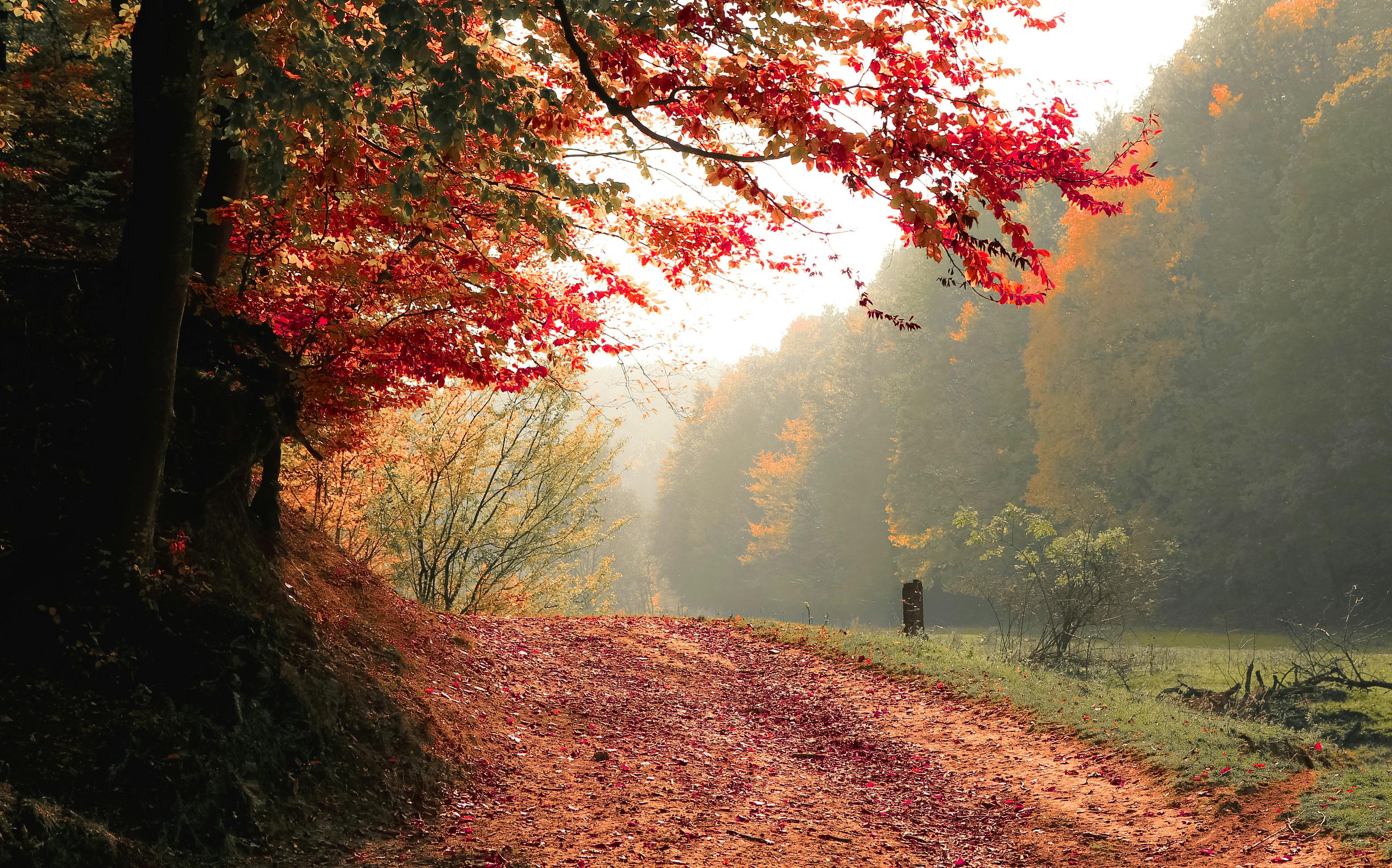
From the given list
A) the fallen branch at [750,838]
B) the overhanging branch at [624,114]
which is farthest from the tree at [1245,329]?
the overhanging branch at [624,114]

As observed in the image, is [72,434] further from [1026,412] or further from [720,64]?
[1026,412]

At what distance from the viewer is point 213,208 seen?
5715 millimetres

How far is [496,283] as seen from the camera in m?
6.18

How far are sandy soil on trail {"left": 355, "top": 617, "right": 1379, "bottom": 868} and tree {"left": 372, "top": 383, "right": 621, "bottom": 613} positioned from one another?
3.30m

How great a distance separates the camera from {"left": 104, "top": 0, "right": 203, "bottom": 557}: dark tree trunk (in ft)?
15.2

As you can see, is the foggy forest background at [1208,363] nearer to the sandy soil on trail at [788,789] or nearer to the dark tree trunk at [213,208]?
the sandy soil on trail at [788,789]

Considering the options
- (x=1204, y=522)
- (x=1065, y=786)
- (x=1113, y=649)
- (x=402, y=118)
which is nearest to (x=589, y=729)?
(x=1065, y=786)

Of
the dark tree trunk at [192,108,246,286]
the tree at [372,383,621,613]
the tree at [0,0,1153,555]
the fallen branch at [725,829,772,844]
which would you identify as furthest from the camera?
the tree at [372,383,621,613]

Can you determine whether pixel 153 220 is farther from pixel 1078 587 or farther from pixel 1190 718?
pixel 1078 587

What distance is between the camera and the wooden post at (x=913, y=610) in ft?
44.9

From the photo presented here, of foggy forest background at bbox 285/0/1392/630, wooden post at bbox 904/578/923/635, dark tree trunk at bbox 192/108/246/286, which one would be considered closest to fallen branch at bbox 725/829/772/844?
dark tree trunk at bbox 192/108/246/286

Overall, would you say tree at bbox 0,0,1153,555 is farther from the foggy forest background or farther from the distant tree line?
the distant tree line

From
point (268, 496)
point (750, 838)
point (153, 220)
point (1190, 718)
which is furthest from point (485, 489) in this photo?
point (1190, 718)

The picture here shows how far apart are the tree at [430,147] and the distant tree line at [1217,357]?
15.6 meters
